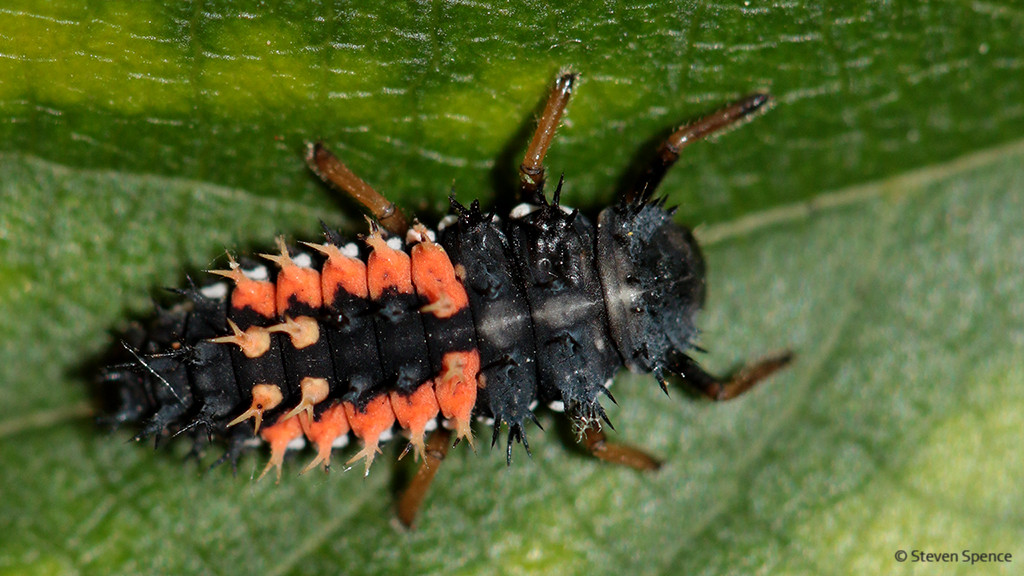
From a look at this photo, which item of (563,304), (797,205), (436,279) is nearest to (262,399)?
(436,279)

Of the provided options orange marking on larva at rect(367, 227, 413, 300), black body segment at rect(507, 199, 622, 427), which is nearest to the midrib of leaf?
orange marking on larva at rect(367, 227, 413, 300)

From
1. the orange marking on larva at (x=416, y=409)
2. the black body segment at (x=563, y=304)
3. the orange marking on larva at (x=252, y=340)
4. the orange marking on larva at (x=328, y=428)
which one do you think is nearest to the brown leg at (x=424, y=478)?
the orange marking on larva at (x=416, y=409)

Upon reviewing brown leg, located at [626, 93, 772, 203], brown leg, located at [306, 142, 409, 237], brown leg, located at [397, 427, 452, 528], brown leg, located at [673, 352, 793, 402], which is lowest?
brown leg, located at [397, 427, 452, 528]

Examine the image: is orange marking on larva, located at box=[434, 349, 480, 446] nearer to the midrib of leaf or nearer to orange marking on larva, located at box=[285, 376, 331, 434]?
orange marking on larva, located at box=[285, 376, 331, 434]

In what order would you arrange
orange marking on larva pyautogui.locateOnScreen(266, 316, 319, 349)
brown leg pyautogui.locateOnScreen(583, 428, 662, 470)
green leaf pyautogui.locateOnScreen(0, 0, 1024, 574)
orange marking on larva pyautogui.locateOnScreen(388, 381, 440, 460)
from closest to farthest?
orange marking on larva pyautogui.locateOnScreen(266, 316, 319, 349), orange marking on larva pyautogui.locateOnScreen(388, 381, 440, 460), green leaf pyautogui.locateOnScreen(0, 0, 1024, 574), brown leg pyautogui.locateOnScreen(583, 428, 662, 470)

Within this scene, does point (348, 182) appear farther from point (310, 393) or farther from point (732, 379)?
point (732, 379)

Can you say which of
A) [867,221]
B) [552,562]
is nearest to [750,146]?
[867,221]

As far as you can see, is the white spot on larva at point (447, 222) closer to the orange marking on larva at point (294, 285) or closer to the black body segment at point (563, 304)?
the black body segment at point (563, 304)
